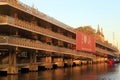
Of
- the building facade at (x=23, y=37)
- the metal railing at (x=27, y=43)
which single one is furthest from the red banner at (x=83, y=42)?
the metal railing at (x=27, y=43)

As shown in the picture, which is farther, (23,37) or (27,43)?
(23,37)

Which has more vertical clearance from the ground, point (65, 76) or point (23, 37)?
point (23, 37)

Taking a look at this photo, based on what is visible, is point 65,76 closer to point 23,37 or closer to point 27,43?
point 27,43

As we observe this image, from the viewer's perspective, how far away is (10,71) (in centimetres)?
5847

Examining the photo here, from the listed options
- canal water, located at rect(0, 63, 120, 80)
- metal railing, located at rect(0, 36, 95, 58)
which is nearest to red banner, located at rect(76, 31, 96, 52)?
metal railing, located at rect(0, 36, 95, 58)

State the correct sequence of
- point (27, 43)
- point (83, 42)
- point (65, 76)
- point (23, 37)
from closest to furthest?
point (65, 76)
point (27, 43)
point (23, 37)
point (83, 42)

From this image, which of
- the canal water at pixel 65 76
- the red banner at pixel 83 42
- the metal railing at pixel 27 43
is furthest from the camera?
the red banner at pixel 83 42

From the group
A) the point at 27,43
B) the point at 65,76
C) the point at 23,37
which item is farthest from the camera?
the point at 23,37

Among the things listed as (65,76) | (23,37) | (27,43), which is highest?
(23,37)

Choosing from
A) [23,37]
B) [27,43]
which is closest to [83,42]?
[23,37]

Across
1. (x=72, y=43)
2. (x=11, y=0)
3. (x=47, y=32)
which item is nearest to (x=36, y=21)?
(x=47, y=32)

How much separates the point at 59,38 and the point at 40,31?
752 inches

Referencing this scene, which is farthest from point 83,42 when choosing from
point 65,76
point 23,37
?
point 65,76

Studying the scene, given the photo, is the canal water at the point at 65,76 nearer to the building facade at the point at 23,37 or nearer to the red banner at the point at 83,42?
the building facade at the point at 23,37
